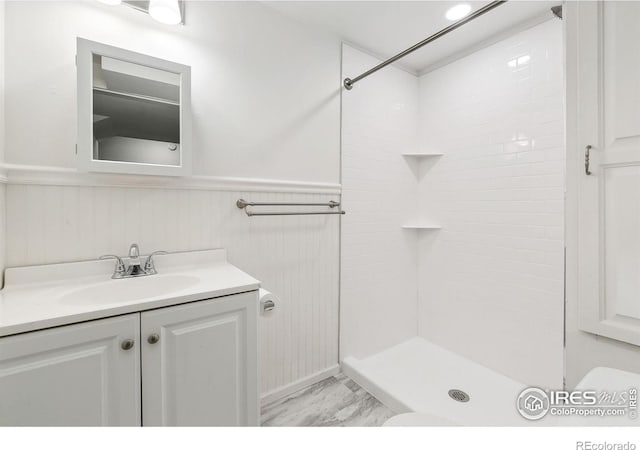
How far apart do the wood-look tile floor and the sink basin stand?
2.94 feet

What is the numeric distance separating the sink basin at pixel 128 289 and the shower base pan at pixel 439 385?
4.17 feet

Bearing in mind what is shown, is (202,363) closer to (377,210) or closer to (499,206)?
(377,210)

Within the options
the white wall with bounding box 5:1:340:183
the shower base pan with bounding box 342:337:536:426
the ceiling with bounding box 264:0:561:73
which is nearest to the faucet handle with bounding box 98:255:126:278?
the white wall with bounding box 5:1:340:183

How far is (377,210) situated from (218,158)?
1195 millimetres

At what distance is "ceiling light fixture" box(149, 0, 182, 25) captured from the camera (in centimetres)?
122

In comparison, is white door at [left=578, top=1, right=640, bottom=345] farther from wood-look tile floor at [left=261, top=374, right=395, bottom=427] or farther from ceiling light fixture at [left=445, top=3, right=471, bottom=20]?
wood-look tile floor at [left=261, top=374, right=395, bottom=427]

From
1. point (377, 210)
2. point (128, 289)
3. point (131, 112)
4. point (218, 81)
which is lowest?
point (128, 289)

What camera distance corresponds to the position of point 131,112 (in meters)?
1.20

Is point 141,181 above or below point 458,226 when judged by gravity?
above

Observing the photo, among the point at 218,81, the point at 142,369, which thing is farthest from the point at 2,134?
the point at 142,369
